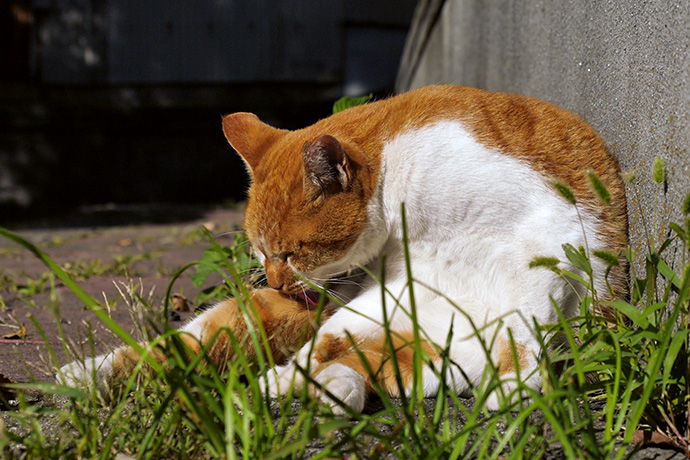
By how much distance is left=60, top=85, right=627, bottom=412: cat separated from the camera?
5.40 ft

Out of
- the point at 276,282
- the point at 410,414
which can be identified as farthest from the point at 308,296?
the point at 410,414

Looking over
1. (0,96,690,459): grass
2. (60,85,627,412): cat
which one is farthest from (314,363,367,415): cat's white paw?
(0,96,690,459): grass

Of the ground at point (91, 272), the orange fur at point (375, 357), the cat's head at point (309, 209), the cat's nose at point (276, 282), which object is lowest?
the ground at point (91, 272)

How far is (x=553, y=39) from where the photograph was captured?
7.96 ft

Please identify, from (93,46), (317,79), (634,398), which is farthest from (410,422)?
(93,46)

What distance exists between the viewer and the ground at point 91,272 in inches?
76.6

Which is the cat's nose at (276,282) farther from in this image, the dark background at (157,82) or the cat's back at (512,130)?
the dark background at (157,82)

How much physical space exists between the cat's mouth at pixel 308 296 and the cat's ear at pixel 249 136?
0.43 m

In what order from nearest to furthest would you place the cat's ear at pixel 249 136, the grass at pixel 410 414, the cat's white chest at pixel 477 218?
the grass at pixel 410 414 → the cat's white chest at pixel 477 218 → the cat's ear at pixel 249 136

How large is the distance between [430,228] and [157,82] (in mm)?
7060

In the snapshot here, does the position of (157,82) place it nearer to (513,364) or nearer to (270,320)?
(270,320)

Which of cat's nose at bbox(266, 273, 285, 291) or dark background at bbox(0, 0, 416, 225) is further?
dark background at bbox(0, 0, 416, 225)

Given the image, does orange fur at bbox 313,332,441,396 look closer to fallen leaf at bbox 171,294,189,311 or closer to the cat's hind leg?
the cat's hind leg

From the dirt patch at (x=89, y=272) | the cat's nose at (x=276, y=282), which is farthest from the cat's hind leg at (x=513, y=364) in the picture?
the dirt patch at (x=89, y=272)
